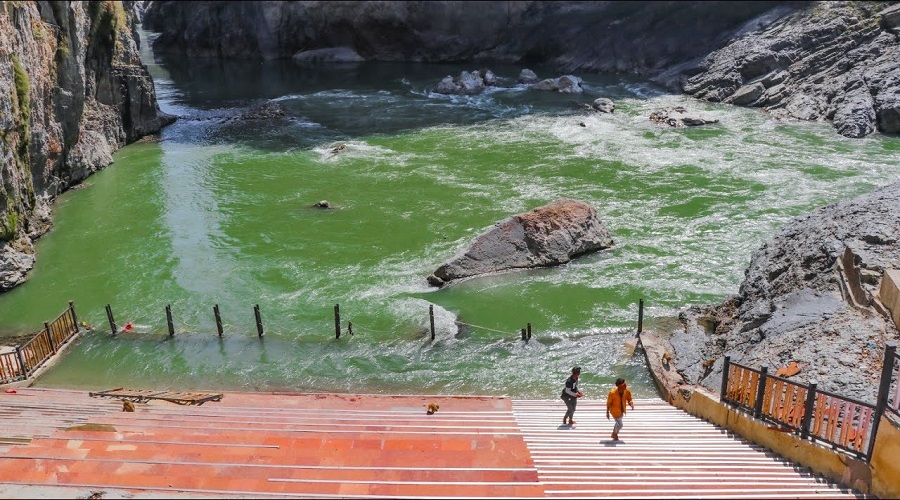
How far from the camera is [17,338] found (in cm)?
2352

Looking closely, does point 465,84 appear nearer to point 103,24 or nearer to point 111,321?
point 103,24

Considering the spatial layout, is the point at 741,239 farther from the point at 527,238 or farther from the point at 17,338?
the point at 17,338

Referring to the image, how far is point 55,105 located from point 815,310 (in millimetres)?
34245

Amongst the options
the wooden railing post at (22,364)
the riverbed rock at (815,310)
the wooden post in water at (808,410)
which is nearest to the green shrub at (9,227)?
the wooden railing post at (22,364)

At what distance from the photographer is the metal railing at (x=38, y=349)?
68.2 feet

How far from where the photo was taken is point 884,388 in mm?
10055

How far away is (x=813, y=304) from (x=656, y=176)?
19738 millimetres

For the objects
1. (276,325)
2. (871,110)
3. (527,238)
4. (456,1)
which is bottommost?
(276,325)

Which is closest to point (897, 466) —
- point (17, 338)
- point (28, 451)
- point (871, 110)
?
point (28, 451)

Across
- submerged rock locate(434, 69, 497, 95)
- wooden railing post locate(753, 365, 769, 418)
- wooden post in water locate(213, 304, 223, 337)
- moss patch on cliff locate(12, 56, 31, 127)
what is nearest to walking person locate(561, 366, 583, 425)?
wooden railing post locate(753, 365, 769, 418)

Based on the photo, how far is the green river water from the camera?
868 inches

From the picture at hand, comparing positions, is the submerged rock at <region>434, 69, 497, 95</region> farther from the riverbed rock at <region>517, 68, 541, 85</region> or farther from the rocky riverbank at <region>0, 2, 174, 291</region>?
the rocky riverbank at <region>0, 2, 174, 291</region>

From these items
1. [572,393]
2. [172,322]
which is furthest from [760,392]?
[172,322]

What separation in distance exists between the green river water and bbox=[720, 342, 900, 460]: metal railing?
7028 millimetres
